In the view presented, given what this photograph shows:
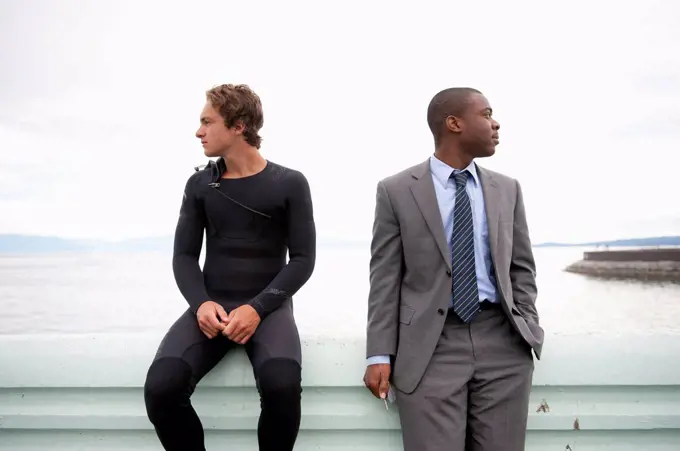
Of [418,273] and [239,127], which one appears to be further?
[239,127]

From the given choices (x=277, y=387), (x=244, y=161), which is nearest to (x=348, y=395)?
(x=277, y=387)

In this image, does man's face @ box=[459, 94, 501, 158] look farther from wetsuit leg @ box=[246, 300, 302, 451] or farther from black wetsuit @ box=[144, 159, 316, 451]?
wetsuit leg @ box=[246, 300, 302, 451]

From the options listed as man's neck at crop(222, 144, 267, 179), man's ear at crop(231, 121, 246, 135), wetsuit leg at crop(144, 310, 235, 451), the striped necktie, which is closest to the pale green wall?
wetsuit leg at crop(144, 310, 235, 451)

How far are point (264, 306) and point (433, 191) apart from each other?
59 cm

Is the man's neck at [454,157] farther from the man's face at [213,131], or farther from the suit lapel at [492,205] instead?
the man's face at [213,131]

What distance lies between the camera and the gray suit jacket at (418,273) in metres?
1.66

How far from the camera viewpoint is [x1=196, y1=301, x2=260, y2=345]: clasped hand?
5.58ft

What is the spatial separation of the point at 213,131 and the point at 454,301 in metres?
0.88

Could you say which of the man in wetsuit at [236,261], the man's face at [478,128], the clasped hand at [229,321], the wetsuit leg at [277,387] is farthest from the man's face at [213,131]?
the man's face at [478,128]

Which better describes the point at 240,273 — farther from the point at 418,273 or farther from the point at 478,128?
the point at 478,128

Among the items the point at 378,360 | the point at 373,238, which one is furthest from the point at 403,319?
the point at 373,238

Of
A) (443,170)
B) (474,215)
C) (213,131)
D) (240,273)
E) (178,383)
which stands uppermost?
(213,131)

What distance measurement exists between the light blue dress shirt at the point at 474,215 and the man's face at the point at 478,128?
0.24 ft

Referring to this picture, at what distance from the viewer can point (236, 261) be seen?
6.10 feet
